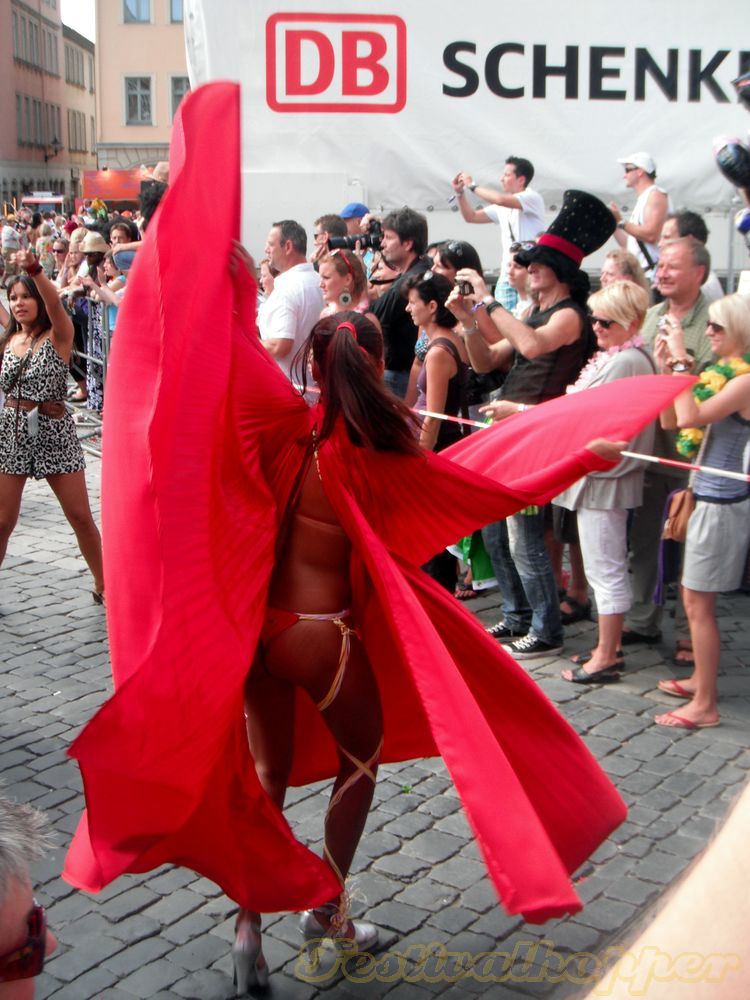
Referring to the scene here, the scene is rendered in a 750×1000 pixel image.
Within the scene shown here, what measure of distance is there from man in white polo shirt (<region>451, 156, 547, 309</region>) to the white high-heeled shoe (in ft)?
17.9

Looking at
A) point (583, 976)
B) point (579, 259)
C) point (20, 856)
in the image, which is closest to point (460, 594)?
point (579, 259)

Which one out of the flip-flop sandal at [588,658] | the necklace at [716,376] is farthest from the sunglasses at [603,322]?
the flip-flop sandal at [588,658]

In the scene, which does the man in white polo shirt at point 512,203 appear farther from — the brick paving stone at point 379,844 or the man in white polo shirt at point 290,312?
the brick paving stone at point 379,844

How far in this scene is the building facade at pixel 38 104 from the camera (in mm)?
69375

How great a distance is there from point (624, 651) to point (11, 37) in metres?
74.2

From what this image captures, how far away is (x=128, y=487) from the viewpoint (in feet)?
9.62

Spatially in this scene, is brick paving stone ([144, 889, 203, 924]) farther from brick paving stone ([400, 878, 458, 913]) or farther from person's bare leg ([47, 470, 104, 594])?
person's bare leg ([47, 470, 104, 594])

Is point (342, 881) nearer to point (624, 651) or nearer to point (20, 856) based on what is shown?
point (20, 856)

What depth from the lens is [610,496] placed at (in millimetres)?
5578

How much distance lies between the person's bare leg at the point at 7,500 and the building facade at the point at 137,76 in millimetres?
47402

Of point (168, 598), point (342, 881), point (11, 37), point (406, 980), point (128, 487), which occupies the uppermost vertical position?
point (11, 37)

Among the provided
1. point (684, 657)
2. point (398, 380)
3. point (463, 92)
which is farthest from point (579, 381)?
point (463, 92)

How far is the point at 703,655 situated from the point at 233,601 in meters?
2.76

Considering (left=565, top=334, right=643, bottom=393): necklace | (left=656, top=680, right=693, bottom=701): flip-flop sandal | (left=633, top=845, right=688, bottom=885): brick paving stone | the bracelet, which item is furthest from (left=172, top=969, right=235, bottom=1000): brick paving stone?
the bracelet
